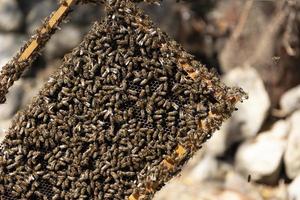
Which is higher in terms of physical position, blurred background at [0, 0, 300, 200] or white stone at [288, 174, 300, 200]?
blurred background at [0, 0, 300, 200]

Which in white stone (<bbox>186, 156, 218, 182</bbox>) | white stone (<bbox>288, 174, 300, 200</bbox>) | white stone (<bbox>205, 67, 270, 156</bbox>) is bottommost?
white stone (<bbox>288, 174, 300, 200</bbox>)

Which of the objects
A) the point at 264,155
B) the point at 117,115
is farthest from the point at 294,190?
the point at 117,115

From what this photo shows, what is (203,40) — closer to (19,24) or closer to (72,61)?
(19,24)

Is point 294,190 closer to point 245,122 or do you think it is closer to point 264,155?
point 264,155

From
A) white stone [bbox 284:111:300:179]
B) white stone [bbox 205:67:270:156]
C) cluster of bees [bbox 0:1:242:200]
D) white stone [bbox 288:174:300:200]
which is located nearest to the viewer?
cluster of bees [bbox 0:1:242:200]

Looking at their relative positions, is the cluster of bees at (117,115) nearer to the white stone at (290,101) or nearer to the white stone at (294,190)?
the white stone at (294,190)

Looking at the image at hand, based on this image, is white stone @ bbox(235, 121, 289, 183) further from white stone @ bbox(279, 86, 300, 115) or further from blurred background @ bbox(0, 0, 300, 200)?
white stone @ bbox(279, 86, 300, 115)

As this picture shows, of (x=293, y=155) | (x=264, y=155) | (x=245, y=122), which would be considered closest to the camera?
(x=293, y=155)

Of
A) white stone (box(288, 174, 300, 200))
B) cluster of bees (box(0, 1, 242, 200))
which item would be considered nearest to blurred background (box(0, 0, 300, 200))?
white stone (box(288, 174, 300, 200))
